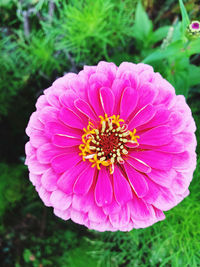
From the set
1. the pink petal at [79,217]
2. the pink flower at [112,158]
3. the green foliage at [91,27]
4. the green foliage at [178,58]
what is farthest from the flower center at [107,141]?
the green foliage at [91,27]

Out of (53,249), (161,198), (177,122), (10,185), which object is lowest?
(53,249)

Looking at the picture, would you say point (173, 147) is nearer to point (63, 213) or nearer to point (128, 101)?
point (128, 101)

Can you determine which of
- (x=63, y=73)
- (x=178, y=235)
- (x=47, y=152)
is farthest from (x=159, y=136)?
(x=63, y=73)

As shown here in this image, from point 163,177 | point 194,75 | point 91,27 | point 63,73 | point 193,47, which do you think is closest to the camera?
point 163,177

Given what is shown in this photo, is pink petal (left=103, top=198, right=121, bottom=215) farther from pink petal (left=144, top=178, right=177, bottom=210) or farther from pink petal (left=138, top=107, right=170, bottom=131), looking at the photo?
pink petal (left=138, top=107, right=170, bottom=131)

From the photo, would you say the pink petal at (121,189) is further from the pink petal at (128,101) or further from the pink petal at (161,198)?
the pink petal at (128,101)

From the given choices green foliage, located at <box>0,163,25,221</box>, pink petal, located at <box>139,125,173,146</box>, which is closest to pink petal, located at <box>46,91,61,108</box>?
pink petal, located at <box>139,125,173,146</box>

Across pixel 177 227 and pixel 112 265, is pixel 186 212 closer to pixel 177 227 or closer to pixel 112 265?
pixel 177 227
